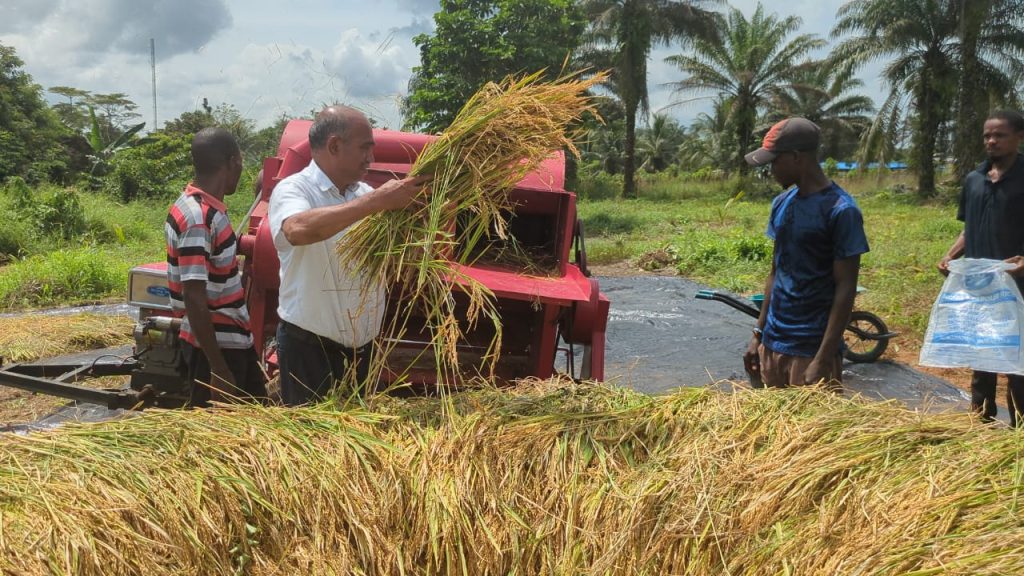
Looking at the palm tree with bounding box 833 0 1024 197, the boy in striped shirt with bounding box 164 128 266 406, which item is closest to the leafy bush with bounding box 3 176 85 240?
the boy in striped shirt with bounding box 164 128 266 406

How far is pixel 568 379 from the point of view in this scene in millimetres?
2871

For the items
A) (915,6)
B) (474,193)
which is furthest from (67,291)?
(915,6)

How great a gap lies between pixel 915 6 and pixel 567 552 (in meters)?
27.1

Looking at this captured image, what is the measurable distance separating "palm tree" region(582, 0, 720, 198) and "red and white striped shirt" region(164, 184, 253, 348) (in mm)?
25844

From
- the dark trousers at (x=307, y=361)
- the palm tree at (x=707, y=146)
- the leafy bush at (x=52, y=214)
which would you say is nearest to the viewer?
the dark trousers at (x=307, y=361)

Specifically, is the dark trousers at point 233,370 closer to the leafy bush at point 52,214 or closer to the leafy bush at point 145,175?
the leafy bush at point 52,214

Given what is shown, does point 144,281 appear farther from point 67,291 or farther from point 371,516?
point 67,291

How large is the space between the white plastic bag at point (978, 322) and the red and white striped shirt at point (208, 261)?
3.06 meters

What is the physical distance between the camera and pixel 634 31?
27219mm

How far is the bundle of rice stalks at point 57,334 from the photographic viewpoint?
20.3ft

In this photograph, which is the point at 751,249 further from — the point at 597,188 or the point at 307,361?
the point at 597,188

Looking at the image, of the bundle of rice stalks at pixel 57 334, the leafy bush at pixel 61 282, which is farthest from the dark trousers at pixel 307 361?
the leafy bush at pixel 61 282

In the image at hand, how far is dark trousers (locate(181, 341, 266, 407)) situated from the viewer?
3.24m

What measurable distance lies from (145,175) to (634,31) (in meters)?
17.1
